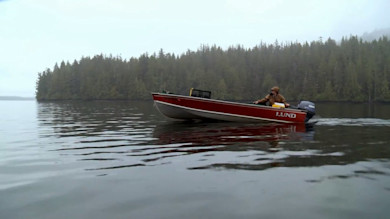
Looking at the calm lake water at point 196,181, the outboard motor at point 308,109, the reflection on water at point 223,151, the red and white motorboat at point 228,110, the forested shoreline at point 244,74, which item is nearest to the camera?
the calm lake water at point 196,181

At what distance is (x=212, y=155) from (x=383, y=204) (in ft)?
14.1

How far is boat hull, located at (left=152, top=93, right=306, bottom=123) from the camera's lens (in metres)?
17.1

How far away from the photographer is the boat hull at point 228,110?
17.1 m

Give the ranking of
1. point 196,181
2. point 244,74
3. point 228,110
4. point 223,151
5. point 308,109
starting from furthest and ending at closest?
point 244,74
point 308,109
point 228,110
point 223,151
point 196,181

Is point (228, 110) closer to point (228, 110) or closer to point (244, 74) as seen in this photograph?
point (228, 110)

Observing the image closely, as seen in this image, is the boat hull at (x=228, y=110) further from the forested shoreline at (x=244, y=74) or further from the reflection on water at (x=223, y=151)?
the forested shoreline at (x=244, y=74)

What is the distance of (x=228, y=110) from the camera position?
1727 centimetres

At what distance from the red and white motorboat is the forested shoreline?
9713 centimetres

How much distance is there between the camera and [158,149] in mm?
9016

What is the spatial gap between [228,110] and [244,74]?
112 meters

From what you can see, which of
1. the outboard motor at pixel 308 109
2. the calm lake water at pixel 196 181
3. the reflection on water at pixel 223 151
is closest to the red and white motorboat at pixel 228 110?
the outboard motor at pixel 308 109

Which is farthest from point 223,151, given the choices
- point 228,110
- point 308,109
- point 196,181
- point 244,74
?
point 244,74

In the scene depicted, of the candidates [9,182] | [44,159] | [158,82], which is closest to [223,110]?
[44,159]

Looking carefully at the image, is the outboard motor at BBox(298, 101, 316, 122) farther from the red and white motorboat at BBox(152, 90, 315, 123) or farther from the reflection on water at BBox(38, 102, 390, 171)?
the reflection on water at BBox(38, 102, 390, 171)
